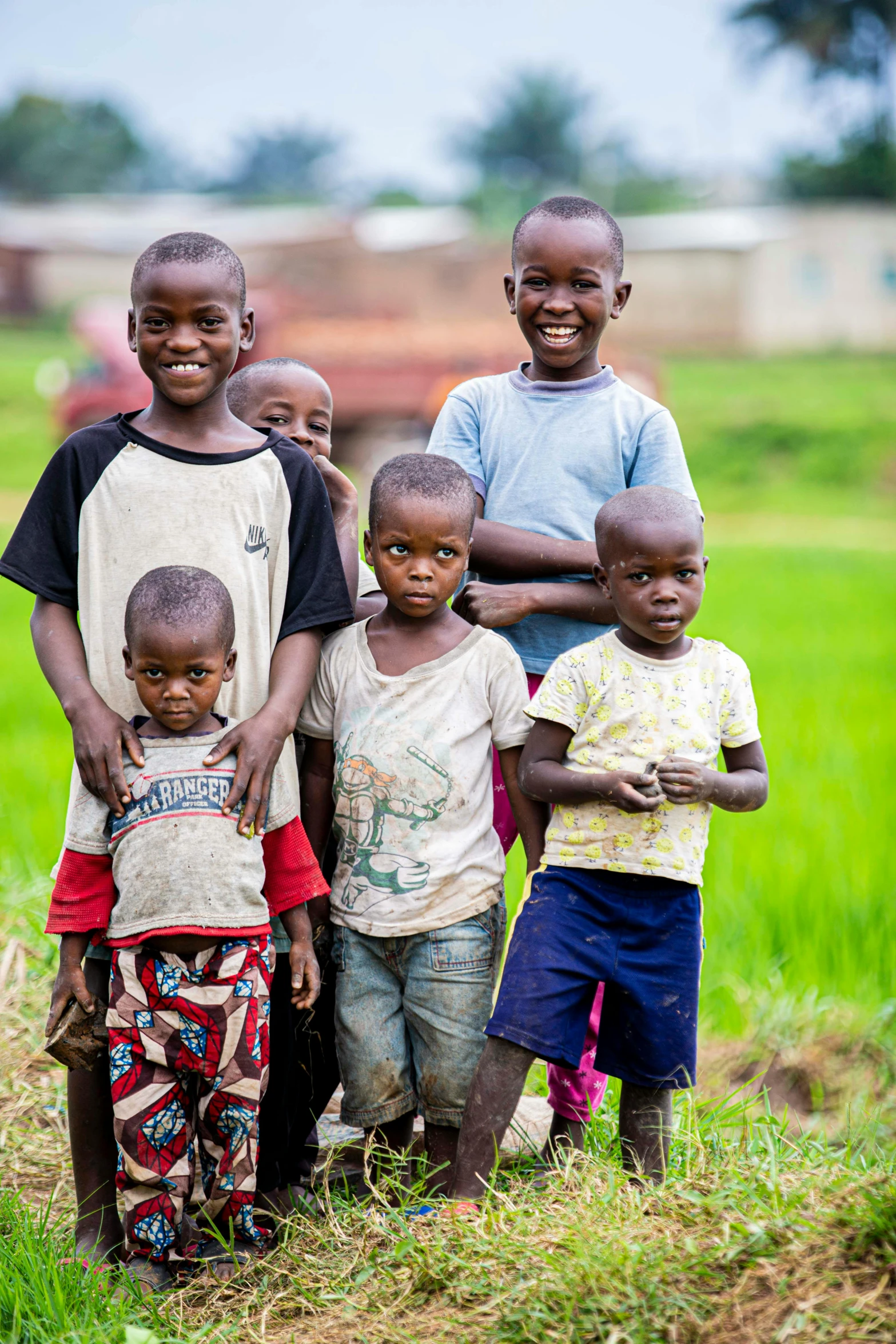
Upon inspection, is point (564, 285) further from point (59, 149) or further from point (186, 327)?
point (59, 149)

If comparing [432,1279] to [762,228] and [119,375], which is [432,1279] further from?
[762,228]

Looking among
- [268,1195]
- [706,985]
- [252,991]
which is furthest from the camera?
[706,985]

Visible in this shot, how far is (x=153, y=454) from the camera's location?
7.78 ft

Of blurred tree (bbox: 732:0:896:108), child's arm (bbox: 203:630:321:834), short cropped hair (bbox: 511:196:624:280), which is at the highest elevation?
blurred tree (bbox: 732:0:896:108)

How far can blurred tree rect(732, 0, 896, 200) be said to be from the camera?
33906mm

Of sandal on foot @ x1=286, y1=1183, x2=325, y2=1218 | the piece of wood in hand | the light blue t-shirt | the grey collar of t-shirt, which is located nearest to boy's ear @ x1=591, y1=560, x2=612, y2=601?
the light blue t-shirt

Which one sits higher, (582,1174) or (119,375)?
(119,375)

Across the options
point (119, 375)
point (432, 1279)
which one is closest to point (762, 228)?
point (119, 375)

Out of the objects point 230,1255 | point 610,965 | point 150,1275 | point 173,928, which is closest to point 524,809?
point 610,965

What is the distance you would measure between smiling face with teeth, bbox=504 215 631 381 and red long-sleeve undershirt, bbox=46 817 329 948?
109 centimetres

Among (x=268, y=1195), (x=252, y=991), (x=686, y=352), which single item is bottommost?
(x=268, y=1195)

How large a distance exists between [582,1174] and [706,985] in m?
1.93

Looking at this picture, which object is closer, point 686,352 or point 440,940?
point 440,940

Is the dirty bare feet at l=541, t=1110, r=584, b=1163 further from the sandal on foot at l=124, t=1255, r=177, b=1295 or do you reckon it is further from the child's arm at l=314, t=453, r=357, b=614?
the child's arm at l=314, t=453, r=357, b=614
